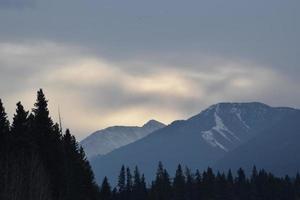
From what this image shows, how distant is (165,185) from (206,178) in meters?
11.6

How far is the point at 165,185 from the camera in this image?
156 metres

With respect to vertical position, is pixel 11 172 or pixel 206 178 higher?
pixel 206 178

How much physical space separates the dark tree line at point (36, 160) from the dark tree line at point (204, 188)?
226ft

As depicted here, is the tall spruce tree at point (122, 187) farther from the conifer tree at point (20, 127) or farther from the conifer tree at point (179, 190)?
the conifer tree at point (20, 127)

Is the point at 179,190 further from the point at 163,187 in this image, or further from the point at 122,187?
the point at 122,187

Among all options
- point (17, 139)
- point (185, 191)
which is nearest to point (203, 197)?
point (185, 191)

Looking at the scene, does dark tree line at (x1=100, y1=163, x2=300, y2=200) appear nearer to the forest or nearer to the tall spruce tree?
the tall spruce tree

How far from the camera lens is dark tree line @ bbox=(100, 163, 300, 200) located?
154 m

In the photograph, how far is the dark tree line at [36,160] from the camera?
5797 cm

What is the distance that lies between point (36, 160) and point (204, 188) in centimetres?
10390

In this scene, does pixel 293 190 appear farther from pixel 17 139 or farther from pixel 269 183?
pixel 17 139

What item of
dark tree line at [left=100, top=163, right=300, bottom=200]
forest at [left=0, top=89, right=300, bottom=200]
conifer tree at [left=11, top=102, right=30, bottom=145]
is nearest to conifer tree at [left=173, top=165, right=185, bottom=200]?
dark tree line at [left=100, top=163, right=300, bottom=200]

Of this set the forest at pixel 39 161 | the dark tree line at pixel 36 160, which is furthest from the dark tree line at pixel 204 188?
the dark tree line at pixel 36 160

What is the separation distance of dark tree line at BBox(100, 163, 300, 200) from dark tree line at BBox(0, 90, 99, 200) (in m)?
69.0
